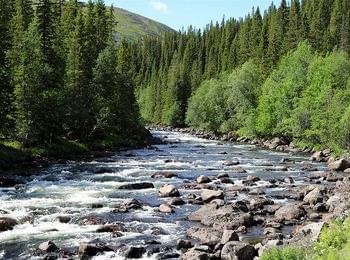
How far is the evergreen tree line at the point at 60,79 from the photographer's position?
5100cm

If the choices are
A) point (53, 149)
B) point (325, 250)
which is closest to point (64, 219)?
point (325, 250)

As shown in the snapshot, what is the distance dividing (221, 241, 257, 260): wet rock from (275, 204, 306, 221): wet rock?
8.08 metres

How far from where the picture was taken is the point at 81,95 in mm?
64625

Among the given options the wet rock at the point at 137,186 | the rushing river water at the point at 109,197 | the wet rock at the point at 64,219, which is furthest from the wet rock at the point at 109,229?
the wet rock at the point at 137,186

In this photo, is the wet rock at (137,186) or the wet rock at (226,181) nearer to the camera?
the wet rock at (137,186)

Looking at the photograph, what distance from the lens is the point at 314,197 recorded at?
3284 centimetres

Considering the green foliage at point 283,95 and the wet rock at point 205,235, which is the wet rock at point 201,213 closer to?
the wet rock at point 205,235

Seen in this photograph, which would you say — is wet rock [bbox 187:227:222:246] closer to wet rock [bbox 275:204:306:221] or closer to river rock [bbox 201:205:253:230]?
river rock [bbox 201:205:253:230]

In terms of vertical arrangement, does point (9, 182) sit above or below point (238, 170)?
below

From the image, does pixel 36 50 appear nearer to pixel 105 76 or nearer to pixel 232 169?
pixel 105 76

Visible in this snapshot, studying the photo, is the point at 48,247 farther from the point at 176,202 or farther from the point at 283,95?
the point at 283,95

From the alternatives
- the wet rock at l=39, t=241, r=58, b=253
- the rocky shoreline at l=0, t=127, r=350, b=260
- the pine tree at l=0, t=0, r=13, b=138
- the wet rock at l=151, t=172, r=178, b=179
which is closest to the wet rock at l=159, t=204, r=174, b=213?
the rocky shoreline at l=0, t=127, r=350, b=260

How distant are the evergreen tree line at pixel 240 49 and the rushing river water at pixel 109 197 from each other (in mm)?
36965

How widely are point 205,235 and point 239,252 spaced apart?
4.00m
